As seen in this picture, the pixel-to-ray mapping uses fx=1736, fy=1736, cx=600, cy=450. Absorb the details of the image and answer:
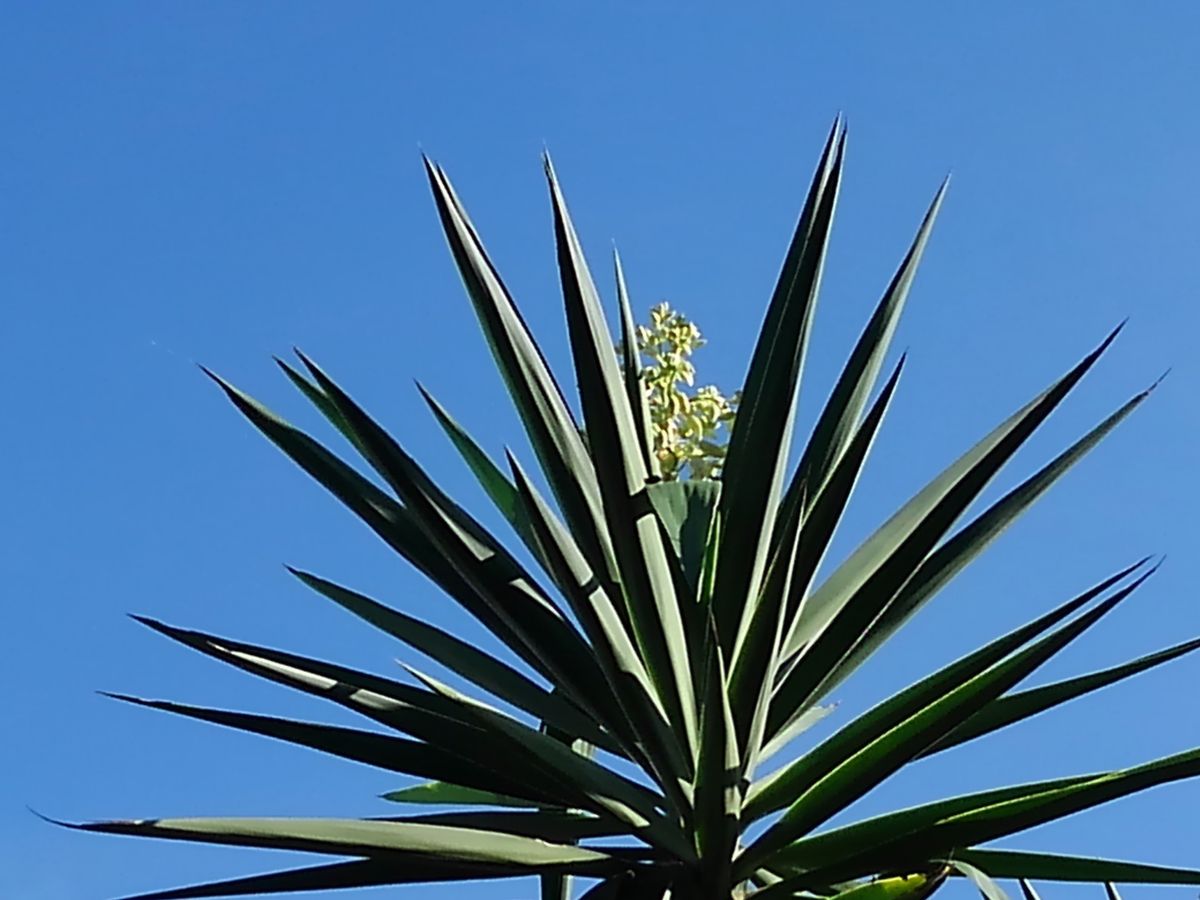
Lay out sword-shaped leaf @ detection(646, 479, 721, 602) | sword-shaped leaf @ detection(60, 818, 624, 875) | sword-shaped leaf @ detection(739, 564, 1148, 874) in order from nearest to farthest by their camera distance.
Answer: sword-shaped leaf @ detection(60, 818, 624, 875) < sword-shaped leaf @ detection(739, 564, 1148, 874) < sword-shaped leaf @ detection(646, 479, 721, 602)

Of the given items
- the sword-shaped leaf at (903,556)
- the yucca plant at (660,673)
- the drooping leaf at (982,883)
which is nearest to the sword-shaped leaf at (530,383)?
the yucca plant at (660,673)

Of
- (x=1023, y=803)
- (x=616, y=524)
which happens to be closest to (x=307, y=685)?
(x=616, y=524)

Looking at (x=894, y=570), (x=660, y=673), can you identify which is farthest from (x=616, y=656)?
(x=894, y=570)

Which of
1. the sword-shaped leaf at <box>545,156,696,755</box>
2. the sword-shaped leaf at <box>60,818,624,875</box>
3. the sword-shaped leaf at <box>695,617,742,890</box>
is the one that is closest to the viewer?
the sword-shaped leaf at <box>60,818,624,875</box>

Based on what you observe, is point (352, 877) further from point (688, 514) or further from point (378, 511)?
point (688, 514)

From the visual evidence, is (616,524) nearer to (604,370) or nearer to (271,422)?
(604,370)

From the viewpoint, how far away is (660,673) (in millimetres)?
2205

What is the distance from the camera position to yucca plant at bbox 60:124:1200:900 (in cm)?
200

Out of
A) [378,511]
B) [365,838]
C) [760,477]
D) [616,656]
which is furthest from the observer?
[378,511]

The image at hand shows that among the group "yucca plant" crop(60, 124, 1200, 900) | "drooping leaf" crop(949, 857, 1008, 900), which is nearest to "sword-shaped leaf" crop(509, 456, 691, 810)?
"yucca plant" crop(60, 124, 1200, 900)

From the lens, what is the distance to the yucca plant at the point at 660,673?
2004mm

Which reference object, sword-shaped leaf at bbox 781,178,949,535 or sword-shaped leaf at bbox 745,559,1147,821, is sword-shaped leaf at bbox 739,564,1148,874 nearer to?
sword-shaped leaf at bbox 745,559,1147,821

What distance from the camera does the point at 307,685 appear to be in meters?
2.12

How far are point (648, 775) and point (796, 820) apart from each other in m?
0.23
